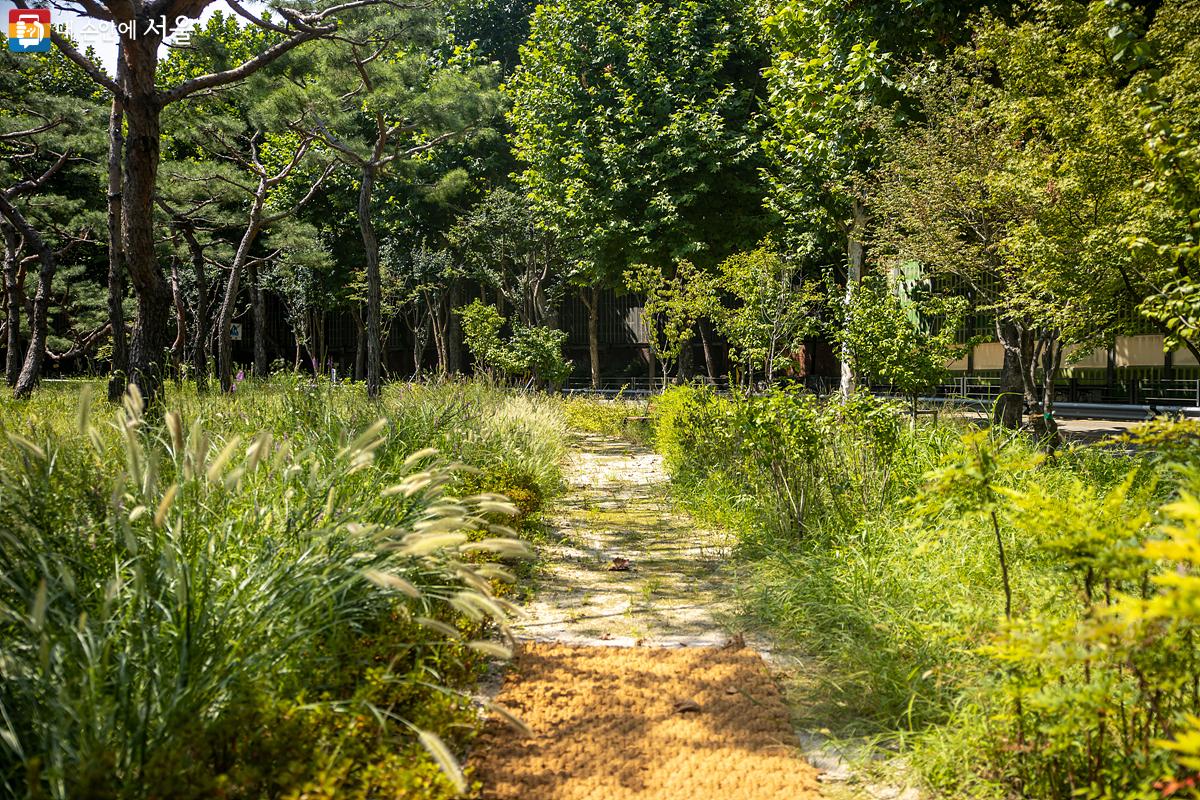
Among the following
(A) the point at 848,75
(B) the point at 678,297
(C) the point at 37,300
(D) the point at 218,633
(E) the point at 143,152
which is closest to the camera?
(D) the point at 218,633

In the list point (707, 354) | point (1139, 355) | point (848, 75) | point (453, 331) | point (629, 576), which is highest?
point (848, 75)

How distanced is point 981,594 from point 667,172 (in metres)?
15.9

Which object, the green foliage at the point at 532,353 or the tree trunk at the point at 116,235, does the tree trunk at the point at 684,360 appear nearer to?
the green foliage at the point at 532,353

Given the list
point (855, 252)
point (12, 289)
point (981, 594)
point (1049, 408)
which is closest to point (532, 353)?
point (855, 252)

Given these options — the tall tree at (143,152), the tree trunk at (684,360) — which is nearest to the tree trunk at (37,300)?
the tall tree at (143,152)

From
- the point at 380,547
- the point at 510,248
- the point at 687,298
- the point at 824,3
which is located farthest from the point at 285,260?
the point at 380,547

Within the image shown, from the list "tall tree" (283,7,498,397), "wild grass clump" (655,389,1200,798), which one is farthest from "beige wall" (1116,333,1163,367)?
"tall tree" (283,7,498,397)

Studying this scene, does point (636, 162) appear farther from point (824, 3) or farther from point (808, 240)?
point (824, 3)

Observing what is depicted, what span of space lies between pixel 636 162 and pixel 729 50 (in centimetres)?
386

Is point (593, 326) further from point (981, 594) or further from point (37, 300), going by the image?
point (981, 594)

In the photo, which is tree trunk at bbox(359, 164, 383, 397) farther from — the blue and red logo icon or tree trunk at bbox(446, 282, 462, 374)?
tree trunk at bbox(446, 282, 462, 374)

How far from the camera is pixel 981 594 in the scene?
3.78 meters

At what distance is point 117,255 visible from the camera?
387 inches

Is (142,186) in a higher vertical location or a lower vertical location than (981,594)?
higher
